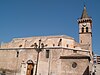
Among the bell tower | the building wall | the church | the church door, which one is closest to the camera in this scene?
the church

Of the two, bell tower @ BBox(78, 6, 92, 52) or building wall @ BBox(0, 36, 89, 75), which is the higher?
bell tower @ BBox(78, 6, 92, 52)

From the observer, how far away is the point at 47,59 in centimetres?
3225

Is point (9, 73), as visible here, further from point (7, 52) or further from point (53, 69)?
point (53, 69)

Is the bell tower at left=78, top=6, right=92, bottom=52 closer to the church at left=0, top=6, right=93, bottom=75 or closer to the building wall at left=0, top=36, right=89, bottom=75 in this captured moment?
the church at left=0, top=6, right=93, bottom=75

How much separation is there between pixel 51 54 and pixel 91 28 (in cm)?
2273

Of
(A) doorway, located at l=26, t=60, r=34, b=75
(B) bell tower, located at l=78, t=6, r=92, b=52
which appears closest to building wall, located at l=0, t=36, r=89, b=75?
(A) doorway, located at l=26, t=60, r=34, b=75

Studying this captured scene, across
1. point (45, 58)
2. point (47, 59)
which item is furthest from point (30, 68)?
point (47, 59)

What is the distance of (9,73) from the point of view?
105 feet

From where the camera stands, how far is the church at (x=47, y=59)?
98.1 feet

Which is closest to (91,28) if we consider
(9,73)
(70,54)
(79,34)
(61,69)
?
(79,34)

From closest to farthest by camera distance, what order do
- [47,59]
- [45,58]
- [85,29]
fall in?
[47,59], [45,58], [85,29]

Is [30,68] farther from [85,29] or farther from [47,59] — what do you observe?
[85,29]

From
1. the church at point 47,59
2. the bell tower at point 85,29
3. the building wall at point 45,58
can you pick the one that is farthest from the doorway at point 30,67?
the bell tower at point 85,29

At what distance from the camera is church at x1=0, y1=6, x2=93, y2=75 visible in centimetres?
2991
